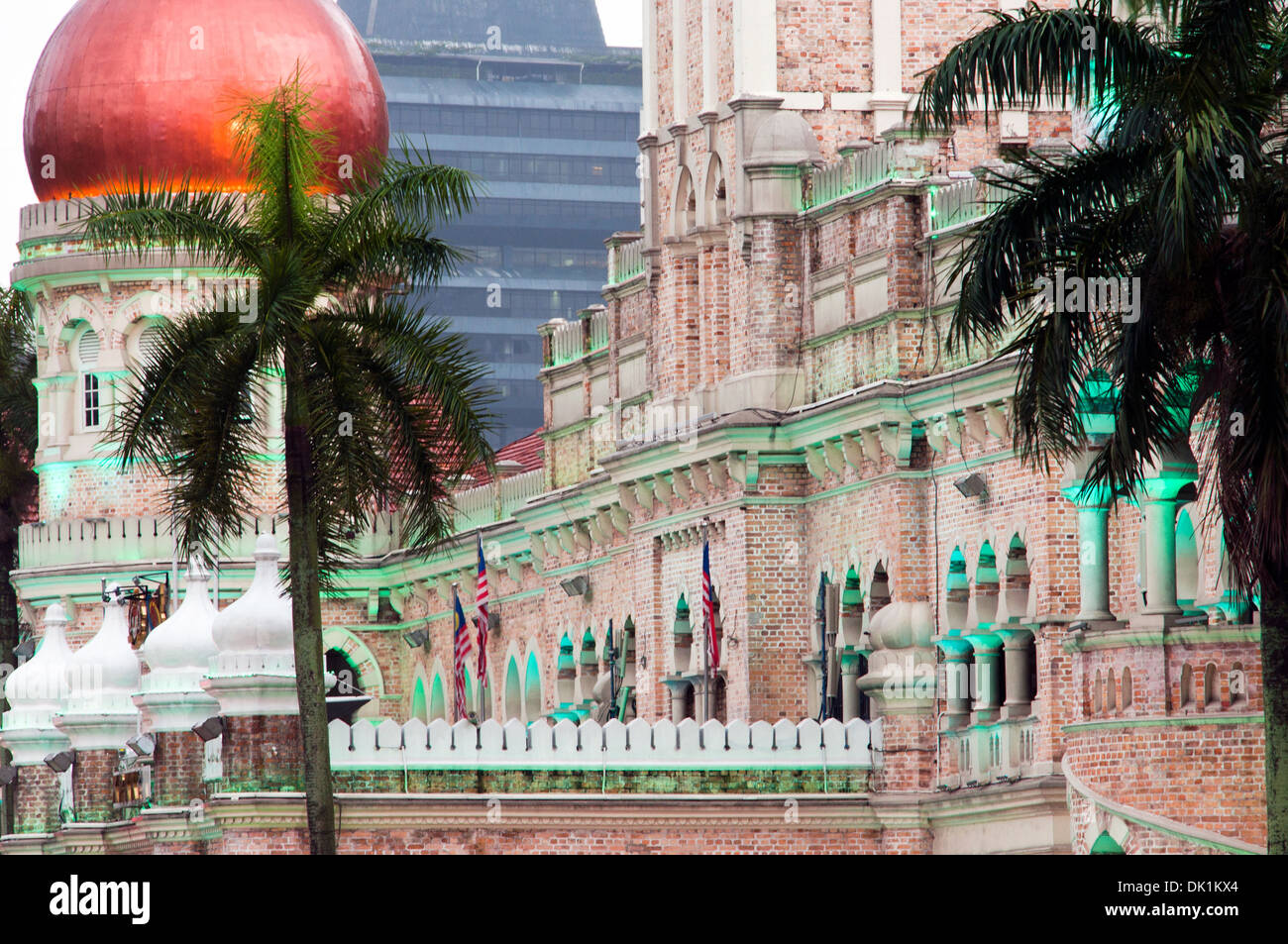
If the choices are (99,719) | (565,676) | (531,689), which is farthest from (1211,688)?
(531,689)

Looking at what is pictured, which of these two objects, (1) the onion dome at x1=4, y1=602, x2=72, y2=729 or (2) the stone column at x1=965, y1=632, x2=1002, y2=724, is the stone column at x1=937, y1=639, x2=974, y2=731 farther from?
(1) the onion dome at x1=4, y1=602, x2=72, y2=729

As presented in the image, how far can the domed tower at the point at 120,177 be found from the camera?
5459cm

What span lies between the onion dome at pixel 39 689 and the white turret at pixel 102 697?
3.64 ft

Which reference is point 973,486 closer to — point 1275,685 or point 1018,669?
point 1018,669

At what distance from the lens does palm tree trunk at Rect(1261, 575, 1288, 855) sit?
80.7 feet

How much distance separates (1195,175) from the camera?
23906mm

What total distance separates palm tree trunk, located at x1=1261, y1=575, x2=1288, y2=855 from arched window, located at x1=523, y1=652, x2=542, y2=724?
2777 centimetres

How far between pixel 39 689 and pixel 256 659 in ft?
34.3

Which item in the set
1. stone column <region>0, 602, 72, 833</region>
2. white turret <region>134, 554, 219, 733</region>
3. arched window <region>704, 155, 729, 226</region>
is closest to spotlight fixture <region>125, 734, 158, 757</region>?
white turret <region>134, 554, 219, 733</region>

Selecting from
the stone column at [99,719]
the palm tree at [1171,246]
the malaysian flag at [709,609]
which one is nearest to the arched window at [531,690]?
the stone column at [99,719]

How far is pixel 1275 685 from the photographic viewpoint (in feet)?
81.1
